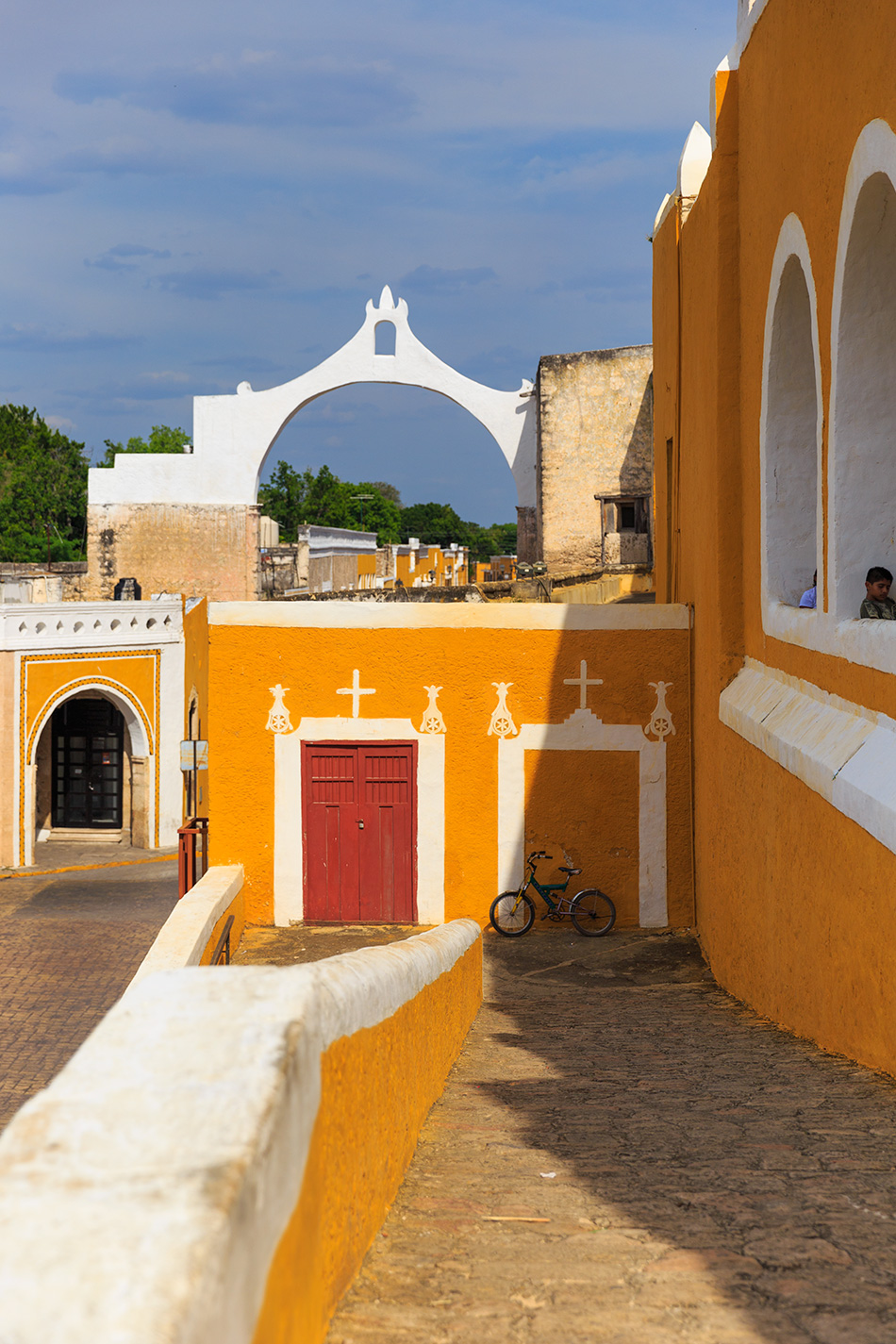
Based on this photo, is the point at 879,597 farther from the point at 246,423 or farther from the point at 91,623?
the point at 246,423

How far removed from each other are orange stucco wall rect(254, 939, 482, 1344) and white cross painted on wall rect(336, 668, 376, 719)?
6.44m

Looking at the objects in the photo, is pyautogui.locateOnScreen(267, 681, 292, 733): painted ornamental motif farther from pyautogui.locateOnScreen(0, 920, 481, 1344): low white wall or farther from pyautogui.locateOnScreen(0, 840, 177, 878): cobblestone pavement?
pyautogui.locateOnScreen(0, 840, 177, 878): cobblestone pavement

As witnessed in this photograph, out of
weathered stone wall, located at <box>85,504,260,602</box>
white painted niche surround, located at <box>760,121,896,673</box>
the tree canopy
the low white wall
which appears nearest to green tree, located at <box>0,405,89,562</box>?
the tree canopy

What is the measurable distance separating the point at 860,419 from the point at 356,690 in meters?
6.14

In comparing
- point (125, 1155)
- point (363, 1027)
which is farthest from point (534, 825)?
point (125, 1155)

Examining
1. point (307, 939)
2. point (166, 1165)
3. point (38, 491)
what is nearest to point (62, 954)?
point (307, 939)

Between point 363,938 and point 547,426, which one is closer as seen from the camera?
point 363,938

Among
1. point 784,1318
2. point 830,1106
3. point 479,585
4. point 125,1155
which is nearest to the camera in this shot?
point 125,1155

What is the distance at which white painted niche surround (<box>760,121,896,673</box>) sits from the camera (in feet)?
17.1

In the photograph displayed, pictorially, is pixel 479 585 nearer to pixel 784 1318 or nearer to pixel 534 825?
pixel 534 825

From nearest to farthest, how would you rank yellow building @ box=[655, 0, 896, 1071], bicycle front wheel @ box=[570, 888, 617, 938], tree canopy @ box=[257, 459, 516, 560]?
yellow building @ box=[655, 0, 896, 1071]
bicycle front wheel @ box=[570, 888, 617, 938]
tree canopy @ box=[257, 459, 516, 560]

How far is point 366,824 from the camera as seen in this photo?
36.3ft

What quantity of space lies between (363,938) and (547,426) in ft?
59.8

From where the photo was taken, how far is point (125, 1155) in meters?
1.71
